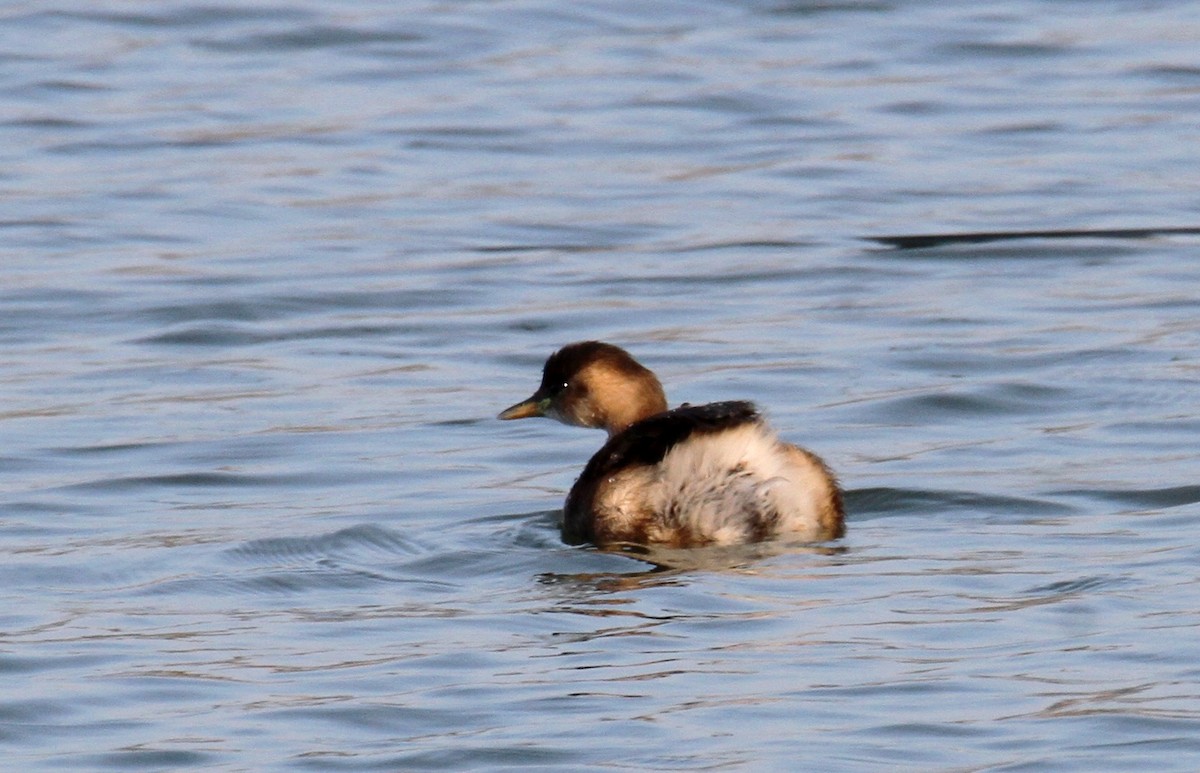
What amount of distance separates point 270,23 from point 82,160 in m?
4.51

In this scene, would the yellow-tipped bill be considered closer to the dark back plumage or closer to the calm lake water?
the calm lake water

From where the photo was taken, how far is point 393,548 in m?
8.02

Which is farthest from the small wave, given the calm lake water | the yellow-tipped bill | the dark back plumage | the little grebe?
the yellow-tipped bill

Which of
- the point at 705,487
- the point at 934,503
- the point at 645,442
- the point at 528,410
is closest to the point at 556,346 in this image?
the point at 528,410

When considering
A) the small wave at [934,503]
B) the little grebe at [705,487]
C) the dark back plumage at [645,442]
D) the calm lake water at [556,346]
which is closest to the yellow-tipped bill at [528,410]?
the calm lake water at [556,346]

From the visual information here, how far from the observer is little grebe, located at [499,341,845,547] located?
780cm

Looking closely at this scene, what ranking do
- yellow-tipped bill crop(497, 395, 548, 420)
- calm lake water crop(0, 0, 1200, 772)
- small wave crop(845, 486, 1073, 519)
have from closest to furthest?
→ calm lake water crop(0, 0, 1200, 772)
small wave crop(845, 486, 1073, 519)
yellow-tipped bill crop(497, 395, 548, 420)

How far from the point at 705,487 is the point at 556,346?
3.93 metres

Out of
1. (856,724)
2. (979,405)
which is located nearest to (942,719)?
(856,724)

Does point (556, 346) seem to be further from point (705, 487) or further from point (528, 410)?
point (705, 487)

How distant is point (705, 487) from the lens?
7820 mm

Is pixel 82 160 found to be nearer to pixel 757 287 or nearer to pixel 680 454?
pixel 757 287

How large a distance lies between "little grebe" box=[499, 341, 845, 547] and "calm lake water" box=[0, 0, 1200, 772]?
171 mm

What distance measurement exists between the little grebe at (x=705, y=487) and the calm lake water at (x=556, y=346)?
0.56ft
